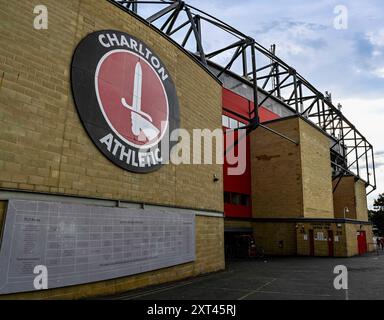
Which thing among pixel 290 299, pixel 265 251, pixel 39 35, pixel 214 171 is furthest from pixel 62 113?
pixel 265 251

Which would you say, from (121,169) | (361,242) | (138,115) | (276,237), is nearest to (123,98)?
(138,115)

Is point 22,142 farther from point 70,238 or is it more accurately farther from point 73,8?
point 73,8

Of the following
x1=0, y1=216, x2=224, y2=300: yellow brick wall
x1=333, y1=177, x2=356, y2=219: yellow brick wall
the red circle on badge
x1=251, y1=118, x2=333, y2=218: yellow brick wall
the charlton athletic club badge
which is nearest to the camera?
x1=0, y1=216, x2=224, y2=300: yellow brick wall

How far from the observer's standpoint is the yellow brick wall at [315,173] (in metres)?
25.9

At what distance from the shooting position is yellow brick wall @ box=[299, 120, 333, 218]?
85.0ft

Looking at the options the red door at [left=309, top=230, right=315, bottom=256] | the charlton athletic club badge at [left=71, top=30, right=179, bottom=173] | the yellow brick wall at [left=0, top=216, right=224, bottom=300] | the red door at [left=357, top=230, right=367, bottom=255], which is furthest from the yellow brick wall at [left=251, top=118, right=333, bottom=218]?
the charlton athletic club badge at [left=71, top=30, right=179, bottom=173]

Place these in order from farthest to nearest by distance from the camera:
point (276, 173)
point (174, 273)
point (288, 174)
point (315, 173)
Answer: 1. point (315, 173)
2. point (276, 173)
3. point (288, 174)
4. point (174, 273)

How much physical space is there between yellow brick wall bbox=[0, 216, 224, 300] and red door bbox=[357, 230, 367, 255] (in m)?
17.2

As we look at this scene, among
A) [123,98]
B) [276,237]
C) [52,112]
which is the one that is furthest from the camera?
[276,237]

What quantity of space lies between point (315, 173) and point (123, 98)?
2171 centimetres

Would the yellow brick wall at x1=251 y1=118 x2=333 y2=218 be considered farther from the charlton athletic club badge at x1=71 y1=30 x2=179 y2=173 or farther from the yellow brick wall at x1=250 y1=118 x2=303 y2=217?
the charlton athletic club badge at x1=71 y1=30 x2=179 y2=173

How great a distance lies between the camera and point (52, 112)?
836 centimetres

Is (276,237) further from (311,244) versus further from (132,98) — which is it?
(132,98)
